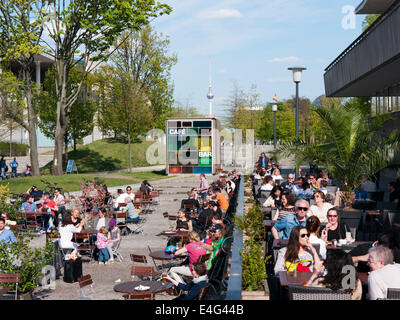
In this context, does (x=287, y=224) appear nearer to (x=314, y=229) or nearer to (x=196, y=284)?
(x=314, y=229)

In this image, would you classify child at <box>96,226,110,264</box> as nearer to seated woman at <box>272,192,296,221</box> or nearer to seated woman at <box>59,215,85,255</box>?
seated woman at <box>59,215,85,255</box>

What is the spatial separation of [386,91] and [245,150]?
1206 inches

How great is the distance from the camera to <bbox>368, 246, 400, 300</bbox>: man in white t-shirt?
20.0 ft

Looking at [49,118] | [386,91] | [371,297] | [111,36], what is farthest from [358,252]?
[49,118]

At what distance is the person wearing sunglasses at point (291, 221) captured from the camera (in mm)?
9953

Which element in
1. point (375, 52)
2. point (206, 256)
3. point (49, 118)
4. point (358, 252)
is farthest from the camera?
point (49, 118)

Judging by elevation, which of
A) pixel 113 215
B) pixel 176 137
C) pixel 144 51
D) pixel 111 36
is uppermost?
pixel 144 51

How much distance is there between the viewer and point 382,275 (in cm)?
614

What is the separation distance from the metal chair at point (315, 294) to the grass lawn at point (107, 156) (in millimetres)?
40230

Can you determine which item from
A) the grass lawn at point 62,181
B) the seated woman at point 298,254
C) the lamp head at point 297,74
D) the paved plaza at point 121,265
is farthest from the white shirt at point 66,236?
the grass lawn at point 62,181

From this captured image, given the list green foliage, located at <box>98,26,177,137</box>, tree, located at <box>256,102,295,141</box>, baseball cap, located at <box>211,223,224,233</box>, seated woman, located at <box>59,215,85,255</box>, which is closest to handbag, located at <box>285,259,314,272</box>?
baseball cap, located at <box>211,223,224,233</box>

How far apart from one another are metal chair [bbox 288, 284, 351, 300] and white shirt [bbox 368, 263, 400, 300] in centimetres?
49
